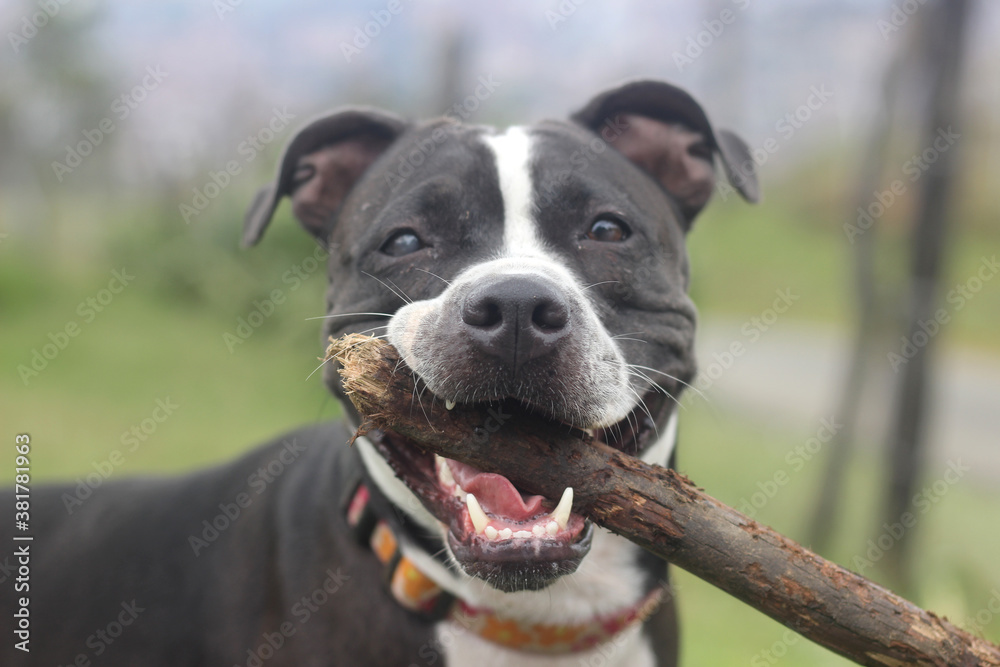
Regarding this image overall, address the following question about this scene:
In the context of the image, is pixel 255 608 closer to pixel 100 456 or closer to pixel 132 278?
pixel 100 456

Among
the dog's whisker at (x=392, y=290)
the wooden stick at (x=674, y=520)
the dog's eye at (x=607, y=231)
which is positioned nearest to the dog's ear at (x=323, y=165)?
the dog's whisker at (x=392, y=290)

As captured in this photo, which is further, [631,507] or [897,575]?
[897,575]

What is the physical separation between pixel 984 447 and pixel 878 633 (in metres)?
6.80

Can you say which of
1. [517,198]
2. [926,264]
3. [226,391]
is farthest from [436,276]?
[226,391]

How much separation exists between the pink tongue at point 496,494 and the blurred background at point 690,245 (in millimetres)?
672

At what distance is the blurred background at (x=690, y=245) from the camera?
4.48m

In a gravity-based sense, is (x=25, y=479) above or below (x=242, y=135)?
above

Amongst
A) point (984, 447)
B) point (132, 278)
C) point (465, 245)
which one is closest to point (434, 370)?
point (465, 245)

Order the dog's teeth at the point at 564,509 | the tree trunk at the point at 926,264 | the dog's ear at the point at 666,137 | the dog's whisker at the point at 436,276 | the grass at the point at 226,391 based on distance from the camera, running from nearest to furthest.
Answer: the dog's teeth at the point at 564,509 → the dog's whisker at the point at 436,276 → the dog's ear at the point at 666,137 → the tree trunk at the point at 926,264 → the grass at the point at 226,391

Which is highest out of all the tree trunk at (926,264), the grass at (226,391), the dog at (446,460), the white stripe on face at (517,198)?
the white stripe on face at (517,198)

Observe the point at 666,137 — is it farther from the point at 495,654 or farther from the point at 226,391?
the point at 226,391

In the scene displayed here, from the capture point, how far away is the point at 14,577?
94.8 inches

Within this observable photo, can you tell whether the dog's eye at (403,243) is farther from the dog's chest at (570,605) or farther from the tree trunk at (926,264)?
Result: the tree trunk at (926,264)

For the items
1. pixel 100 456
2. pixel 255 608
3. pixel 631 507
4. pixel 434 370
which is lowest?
pixel 100 456
